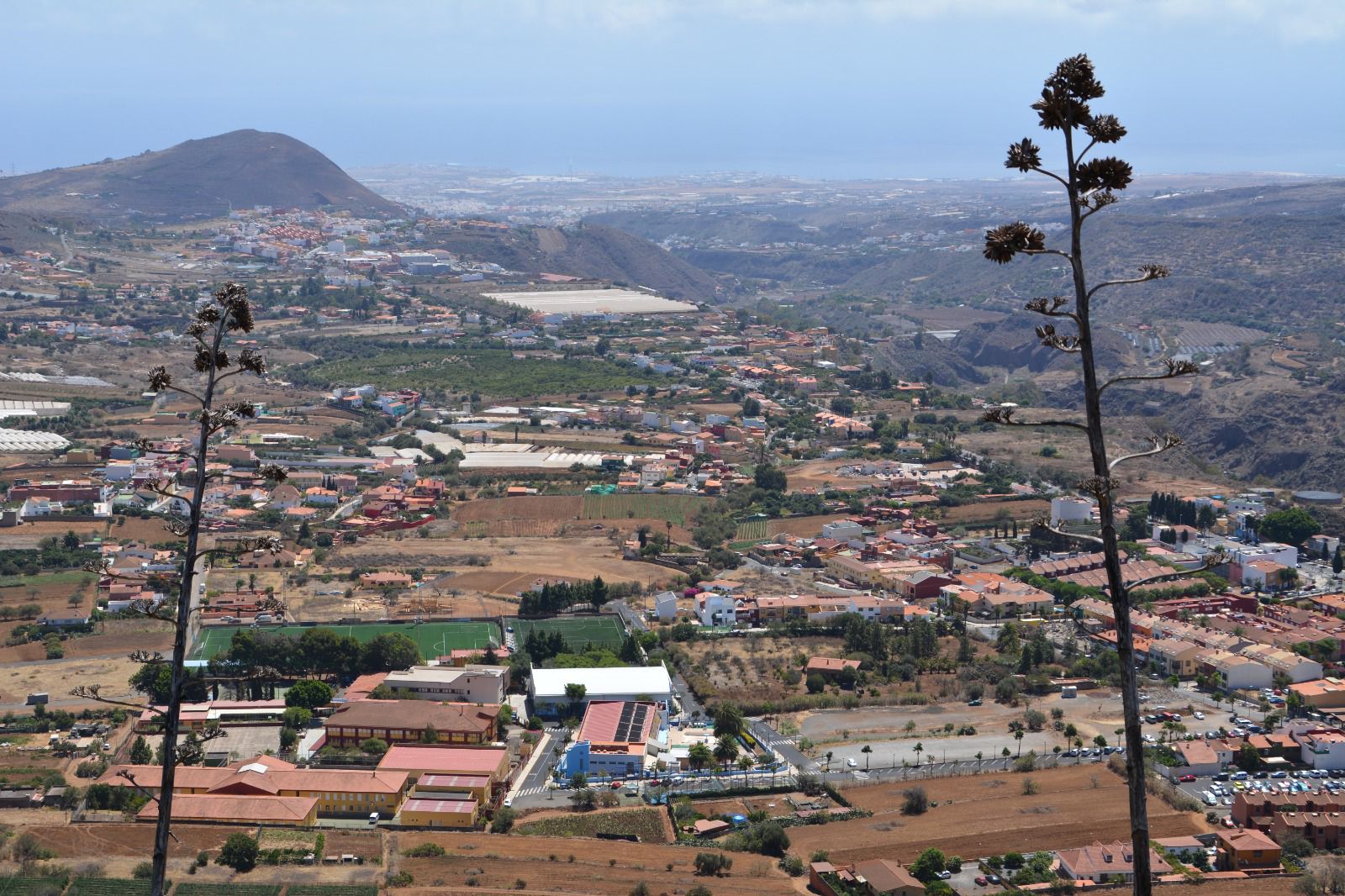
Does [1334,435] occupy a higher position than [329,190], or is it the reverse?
[329,190]

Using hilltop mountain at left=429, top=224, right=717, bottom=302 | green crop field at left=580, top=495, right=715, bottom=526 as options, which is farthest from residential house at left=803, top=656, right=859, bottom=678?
hilltop mountain at left=429, top=224, right=717, bottom=302

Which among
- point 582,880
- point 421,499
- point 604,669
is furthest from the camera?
point 421,499

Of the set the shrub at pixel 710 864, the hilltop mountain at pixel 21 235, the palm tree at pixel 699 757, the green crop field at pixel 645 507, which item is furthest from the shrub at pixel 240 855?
the hilltop mountain at pixel 21 235

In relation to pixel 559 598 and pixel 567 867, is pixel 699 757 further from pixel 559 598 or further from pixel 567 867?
pixel 559 598

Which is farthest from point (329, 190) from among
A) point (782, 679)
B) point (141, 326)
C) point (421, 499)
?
point (782, 679)

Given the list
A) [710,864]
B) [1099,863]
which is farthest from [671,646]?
[1099,863]

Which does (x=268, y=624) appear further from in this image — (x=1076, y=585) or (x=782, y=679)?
(x=1076, y=585)

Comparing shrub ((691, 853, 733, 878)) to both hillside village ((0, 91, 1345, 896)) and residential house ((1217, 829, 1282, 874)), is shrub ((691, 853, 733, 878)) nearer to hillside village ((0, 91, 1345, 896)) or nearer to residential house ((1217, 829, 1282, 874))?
hillside village ((0, 91, 1345, 896))
